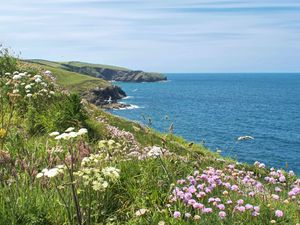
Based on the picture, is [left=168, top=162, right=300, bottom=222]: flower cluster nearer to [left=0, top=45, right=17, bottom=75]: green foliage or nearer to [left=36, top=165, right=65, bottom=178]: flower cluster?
[left=36, top=165, right=65, bottom=178]: flower cluster

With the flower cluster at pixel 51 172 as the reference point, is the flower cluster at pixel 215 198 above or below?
below

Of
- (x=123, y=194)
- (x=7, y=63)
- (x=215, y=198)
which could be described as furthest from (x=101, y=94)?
(x=215, y=198)

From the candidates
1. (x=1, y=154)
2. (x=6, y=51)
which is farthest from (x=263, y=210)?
(x=6, y=51)

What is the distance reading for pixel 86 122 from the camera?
48.8 feet

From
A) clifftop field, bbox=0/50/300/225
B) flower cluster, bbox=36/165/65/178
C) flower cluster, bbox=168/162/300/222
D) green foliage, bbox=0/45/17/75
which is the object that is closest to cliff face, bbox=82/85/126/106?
green foliage, bbox=0/45/17/75

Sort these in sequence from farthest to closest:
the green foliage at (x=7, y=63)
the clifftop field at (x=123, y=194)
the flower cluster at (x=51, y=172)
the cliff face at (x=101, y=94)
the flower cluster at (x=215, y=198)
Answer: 1. the cliff face at (x=101, y=94)
2. the green foliage at (x=7, y=63)
3. the flower cluster at (x=215, y=198)
4. the clifftop field at (x=123, y=194)
5. the flower cluster at (x=51, y=172)

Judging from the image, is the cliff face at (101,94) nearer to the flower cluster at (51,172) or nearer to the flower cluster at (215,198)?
the flower cluster at (215,198)

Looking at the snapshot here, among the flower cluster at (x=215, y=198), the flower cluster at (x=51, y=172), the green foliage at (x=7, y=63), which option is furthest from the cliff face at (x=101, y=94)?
the flower cluster at (x=51, y=172)

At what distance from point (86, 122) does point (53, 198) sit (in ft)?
26.5

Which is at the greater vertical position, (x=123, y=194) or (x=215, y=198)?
(x=215, y=198)

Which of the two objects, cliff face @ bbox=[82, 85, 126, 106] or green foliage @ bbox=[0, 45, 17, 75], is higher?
green foliage @ bbox=[0, 45, 17, 75]

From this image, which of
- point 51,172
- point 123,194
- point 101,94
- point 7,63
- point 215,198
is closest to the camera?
point 51,172

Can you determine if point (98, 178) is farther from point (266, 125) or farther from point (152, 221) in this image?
point (266, 125)

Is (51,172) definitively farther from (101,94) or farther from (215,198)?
(101,94)
